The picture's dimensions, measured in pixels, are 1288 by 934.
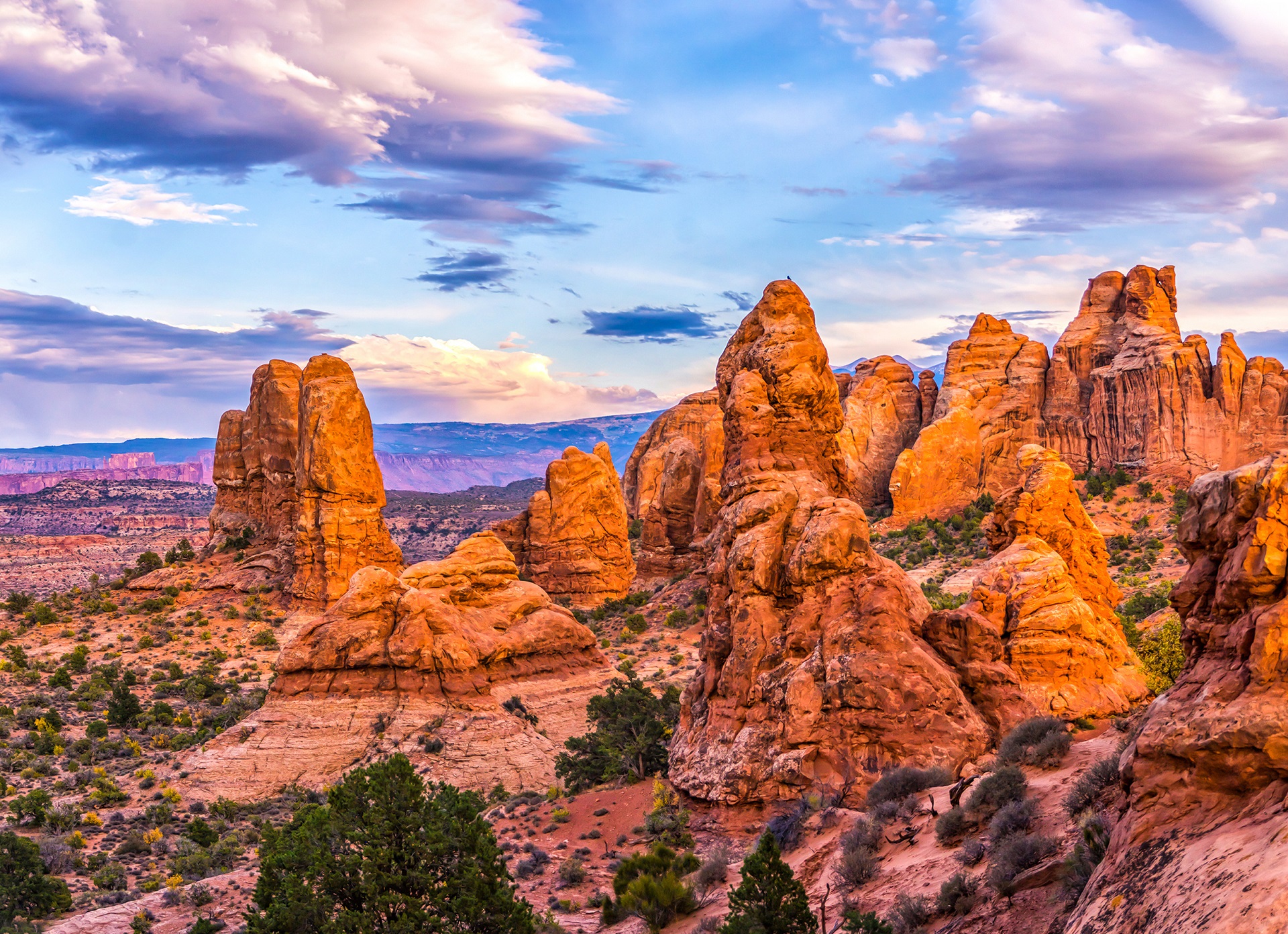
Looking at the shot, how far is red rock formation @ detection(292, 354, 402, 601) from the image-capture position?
57.4m

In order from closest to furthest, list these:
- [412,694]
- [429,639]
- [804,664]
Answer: [804,664] → [412,694] → [429,639]

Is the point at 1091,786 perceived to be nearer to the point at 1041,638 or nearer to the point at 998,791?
the point at 998,791

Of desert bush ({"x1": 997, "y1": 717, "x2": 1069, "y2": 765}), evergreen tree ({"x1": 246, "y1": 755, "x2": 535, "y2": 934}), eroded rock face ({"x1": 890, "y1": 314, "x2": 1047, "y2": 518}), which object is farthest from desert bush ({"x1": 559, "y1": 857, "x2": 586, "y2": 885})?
eroded rock face ({"x1": 890, "y1": 314, "x2": 1047, "y2": 518})

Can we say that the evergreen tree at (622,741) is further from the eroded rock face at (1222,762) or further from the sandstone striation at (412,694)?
the eroded rock face at (1222,762)

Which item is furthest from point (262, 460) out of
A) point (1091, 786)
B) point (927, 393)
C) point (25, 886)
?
point (927, 393)

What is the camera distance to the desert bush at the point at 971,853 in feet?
44.2

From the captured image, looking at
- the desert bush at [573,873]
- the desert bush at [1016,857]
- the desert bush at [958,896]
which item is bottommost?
the desert bush at [573,873]

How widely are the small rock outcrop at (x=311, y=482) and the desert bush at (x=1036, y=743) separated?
45.6 meters

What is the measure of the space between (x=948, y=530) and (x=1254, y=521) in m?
68.7

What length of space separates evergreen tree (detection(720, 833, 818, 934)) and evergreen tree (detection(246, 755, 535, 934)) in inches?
182

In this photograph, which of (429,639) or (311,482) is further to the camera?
(311,482)

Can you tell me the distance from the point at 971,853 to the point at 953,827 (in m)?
1.22

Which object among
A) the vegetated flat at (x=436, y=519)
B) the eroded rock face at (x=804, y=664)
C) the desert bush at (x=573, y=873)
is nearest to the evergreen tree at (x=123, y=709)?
the desert bush at (x=573, y=873)

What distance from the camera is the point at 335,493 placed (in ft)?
190
